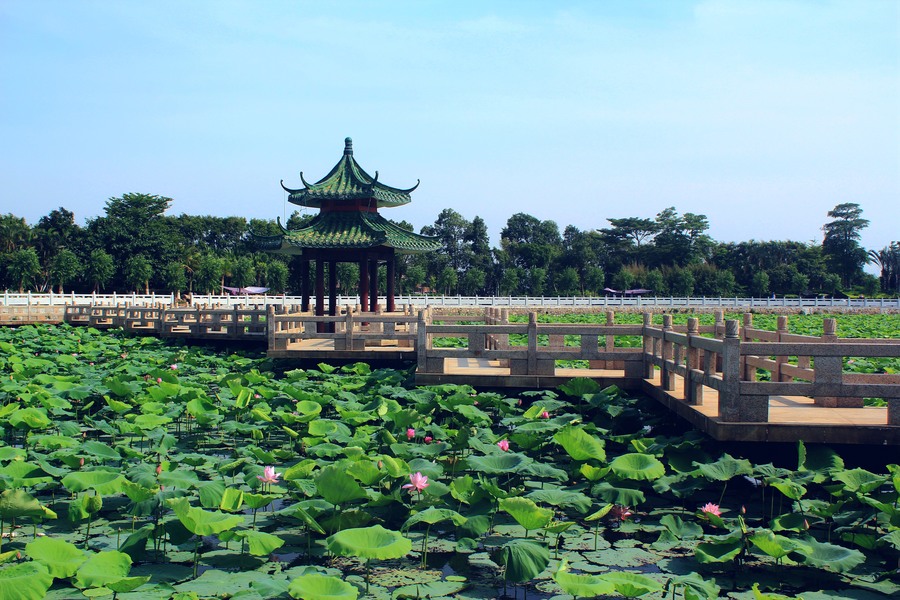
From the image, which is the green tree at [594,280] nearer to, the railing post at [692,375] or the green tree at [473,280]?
the green tree at [473,280]

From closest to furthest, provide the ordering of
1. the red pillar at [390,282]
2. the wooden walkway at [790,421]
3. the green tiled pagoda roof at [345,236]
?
the wooden walkway at [790,421], the green tiled pagoda roof at [345,236], the red pillar at [390,282]

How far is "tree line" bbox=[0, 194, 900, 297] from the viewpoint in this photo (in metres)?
52.9

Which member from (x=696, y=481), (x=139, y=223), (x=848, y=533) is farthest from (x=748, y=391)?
(x=139, y=223)

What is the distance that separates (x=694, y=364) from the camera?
8609 mm

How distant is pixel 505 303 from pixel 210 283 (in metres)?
20.2

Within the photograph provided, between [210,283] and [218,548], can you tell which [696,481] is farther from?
[210,283]

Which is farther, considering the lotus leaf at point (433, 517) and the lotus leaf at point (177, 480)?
the lotus leaf at point (177, 480)

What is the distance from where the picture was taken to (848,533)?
5477mm

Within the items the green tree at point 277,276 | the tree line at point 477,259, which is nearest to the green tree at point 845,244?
the tree line at point 477,259

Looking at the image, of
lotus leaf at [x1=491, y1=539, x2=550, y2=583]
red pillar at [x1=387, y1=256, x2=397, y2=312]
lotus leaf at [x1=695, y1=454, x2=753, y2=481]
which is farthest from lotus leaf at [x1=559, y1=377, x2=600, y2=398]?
red pillar at [x1=387, y1=256, x2=397, y2=312]

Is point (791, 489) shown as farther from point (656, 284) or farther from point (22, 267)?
point (656, 284)

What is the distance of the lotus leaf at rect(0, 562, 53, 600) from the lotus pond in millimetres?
12

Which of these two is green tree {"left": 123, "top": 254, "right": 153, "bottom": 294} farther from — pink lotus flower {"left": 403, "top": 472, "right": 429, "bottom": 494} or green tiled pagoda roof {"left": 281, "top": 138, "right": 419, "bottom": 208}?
pink lotus flower {"left": 403, "top": 472, "right": 429, "bottom": 494}

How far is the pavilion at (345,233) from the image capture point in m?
17.5
